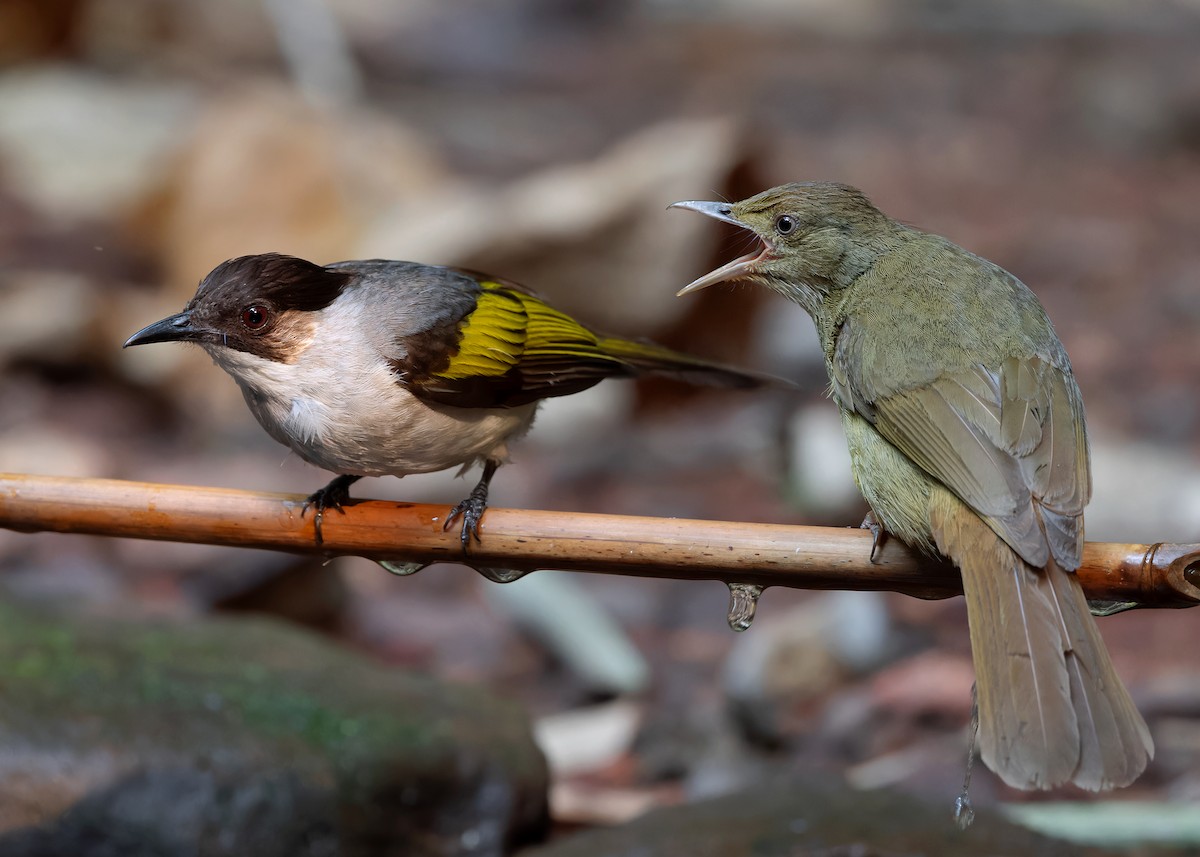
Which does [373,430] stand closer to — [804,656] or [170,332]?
[170,332]

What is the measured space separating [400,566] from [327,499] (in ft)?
1.05

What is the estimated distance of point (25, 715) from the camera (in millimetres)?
4758

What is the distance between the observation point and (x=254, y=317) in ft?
13.1

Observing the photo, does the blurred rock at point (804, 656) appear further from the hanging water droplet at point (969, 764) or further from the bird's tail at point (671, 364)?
the bird's tail at point (671, 364)

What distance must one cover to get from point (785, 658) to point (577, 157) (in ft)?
36.0

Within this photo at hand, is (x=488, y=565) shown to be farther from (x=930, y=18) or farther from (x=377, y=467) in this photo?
(x=930, y=18)

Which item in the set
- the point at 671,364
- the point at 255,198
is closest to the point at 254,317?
the point at 671,364

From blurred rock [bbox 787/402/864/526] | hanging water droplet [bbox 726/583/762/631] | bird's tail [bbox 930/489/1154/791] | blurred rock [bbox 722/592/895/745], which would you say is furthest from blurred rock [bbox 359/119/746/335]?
A: bird's tail [bbox 930/489/1154/791]

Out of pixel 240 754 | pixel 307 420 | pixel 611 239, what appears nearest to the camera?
pixel 307 420

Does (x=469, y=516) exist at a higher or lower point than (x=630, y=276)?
lower

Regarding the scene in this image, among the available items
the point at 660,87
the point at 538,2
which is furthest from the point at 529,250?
the point at 538,2

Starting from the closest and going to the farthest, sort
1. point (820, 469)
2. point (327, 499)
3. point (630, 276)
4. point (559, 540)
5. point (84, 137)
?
point (559, 540), point (327, 499), point (820, 469), point (630, 276), point (84, 137)

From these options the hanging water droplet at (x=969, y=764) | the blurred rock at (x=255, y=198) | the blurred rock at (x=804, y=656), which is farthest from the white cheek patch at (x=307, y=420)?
the blurred rock at (x=255, y=198)

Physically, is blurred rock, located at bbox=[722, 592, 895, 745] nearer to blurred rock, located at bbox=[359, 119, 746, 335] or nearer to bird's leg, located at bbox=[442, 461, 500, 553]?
bird's leg, located at bbox=[442, 461, 500, 553]
